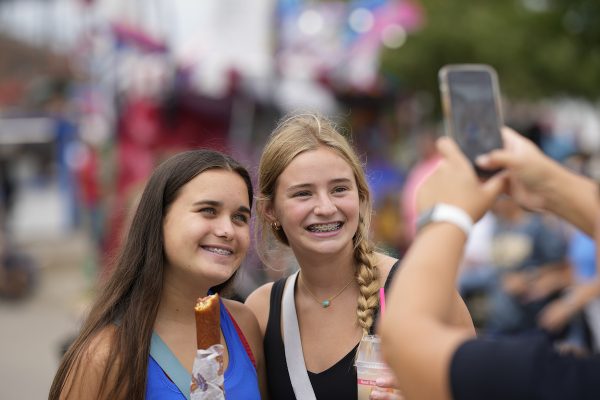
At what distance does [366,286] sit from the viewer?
2.57 m

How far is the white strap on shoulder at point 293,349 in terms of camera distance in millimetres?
2486

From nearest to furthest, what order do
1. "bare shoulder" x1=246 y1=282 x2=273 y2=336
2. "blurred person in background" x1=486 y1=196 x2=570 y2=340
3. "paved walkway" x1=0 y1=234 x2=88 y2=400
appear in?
"bare shoulder" x1=246 y1=282 x2=273 y2=336 → "blurred person in background" x1=486 y1=196 x2=570 y2=340 → "paved walkway" x1=0 y1=234 x2=88 y2=400

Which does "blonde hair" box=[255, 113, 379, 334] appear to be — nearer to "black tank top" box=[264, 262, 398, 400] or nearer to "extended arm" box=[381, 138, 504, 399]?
"black tank top" box=[264, 262, 398, 400]

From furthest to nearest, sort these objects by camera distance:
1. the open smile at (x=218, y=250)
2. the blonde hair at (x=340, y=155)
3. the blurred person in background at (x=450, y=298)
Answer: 1. the blonde hair at (x=340, y=155)
2. the open smile at (x=218, y=250)
3. the blurred person in background at (x=450, y=298)

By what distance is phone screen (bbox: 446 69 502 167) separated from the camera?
1.40 meters

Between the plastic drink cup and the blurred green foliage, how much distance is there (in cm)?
1087

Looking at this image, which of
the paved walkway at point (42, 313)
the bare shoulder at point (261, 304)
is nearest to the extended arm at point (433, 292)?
the bare shoulder at point (261, 304)

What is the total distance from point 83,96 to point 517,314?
44.0 ft

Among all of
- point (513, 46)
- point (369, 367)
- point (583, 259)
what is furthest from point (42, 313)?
point (513, 46)

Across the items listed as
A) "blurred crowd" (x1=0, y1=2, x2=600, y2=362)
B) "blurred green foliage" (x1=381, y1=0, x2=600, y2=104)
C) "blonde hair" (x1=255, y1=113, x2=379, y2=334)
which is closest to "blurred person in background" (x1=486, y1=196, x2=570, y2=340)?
"blurred crowd" (x1=0, y1=2, x2=600, y2=362)

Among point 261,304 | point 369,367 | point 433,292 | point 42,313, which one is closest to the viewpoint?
point 433,292

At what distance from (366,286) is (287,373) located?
42 cm

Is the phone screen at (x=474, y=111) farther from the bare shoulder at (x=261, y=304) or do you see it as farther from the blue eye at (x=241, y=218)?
the bare shoulder at (x=261, y=304)

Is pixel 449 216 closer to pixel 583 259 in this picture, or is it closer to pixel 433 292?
pixel 433 292
